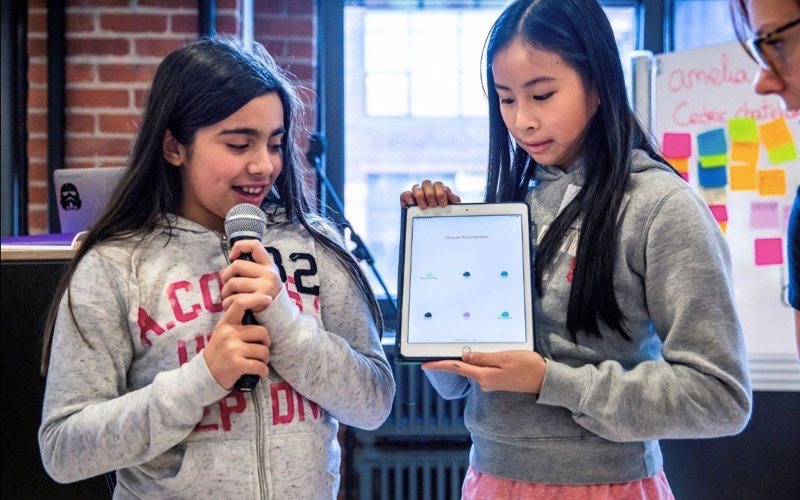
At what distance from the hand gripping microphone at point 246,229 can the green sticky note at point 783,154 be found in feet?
6.80

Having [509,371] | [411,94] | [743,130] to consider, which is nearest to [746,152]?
[743,130]

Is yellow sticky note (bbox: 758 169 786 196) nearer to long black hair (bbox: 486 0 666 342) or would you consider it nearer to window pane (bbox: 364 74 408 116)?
window pane (bbox: 364 74 408 116)

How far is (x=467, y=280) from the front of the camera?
47.8 inches

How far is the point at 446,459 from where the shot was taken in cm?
267

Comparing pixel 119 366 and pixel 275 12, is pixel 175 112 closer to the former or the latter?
pixel 119 366

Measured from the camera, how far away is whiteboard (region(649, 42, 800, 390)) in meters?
2.60

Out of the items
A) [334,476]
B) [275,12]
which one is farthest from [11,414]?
[275,12]

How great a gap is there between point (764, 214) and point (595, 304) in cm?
180

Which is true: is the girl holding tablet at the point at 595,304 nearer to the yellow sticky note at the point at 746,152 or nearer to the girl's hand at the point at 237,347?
the girl's hand at the point at 237,347

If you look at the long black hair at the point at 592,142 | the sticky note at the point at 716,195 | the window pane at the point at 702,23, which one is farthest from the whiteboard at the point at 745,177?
the long black hair at the point at 592,142

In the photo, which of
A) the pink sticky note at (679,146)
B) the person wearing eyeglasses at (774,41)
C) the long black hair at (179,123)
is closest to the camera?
the person wearing eyeglasses at (774,41)

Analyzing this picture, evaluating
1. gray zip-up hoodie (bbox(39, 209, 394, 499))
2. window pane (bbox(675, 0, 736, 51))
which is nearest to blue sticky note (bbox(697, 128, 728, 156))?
window pane (bbox(675, 0, 736, 51))

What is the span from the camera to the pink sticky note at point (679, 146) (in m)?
2.69

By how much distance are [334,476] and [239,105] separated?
1.99 feet
